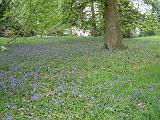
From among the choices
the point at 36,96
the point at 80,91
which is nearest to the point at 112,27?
the point at 80,91

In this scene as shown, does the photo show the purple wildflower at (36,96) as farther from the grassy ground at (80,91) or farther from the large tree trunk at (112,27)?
the large tree trunk at (112,27)

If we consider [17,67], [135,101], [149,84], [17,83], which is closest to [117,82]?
[149,84]

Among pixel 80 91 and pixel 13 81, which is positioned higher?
pixel 13 81

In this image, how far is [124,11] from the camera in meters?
24.8

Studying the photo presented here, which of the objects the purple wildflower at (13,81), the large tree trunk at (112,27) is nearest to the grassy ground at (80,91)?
the purple wildflower at (13,81)

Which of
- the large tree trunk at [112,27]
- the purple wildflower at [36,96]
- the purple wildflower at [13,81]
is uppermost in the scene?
the large tree trunk at [112,27]

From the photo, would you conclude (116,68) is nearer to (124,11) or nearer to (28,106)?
(28,106)

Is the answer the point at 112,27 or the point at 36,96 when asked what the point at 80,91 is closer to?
the point at 36,96

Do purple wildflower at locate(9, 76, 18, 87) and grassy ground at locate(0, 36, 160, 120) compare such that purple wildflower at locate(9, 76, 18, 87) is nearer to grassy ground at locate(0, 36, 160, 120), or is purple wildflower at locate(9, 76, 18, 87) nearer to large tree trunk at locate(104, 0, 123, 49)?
grassy ground at locate(0, 36, 160, 120)

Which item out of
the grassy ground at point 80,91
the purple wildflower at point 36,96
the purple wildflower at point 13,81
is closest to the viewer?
the grassy ground at point 80,91

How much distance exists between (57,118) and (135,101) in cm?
163

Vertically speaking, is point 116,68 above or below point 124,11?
below

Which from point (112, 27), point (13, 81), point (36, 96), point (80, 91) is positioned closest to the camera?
point (36, 96)

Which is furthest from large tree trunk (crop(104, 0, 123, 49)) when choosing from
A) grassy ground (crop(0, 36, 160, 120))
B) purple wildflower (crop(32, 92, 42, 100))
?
purple wildflower (crop(32, 92, 42, 100))
